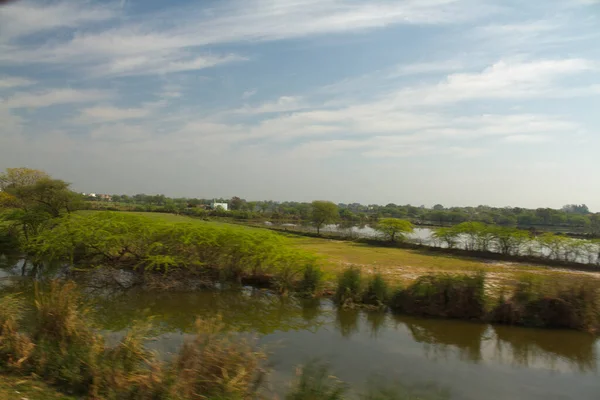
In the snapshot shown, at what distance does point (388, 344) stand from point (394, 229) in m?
32.4

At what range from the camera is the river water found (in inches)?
341

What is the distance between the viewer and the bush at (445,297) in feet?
45.4

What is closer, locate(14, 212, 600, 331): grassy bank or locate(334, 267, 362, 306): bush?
locate(14, 212, 600, 331): grassy bank

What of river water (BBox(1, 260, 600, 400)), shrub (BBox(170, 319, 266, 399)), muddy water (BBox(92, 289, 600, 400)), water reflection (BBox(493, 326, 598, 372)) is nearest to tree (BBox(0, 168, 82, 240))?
river water (BBox(1, 260, 600, 400))

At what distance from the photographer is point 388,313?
47.1ft

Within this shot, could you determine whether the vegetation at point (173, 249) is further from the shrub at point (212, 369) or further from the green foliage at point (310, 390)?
the green foliage at point (310, 390)

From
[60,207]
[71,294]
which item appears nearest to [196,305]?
[71,294]

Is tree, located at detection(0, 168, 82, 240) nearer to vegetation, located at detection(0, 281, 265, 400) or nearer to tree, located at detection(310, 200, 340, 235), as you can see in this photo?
vegetation, located at detection(0, 281, 265, 400)

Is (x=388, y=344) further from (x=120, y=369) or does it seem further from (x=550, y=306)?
(x=120, y=369)

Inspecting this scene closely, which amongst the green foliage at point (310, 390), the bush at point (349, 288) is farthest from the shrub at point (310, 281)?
the green foliage at point (310, 390)

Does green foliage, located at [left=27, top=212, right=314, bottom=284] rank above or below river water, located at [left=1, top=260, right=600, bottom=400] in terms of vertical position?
above

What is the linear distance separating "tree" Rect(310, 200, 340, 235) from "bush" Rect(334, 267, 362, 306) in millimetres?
37944

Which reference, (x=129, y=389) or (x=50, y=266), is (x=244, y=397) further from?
(x=50, y=266)

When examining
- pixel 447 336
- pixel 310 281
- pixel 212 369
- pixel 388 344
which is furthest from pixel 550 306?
pixel 212 369
